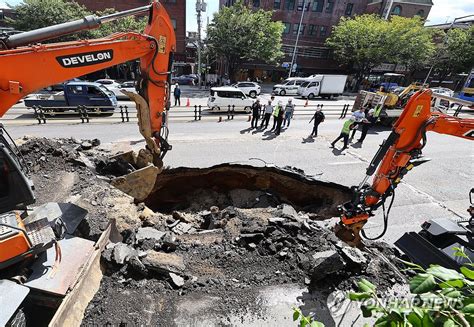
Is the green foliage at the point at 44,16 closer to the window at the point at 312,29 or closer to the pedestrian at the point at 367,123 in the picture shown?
the pedestrian at the point at 367,123

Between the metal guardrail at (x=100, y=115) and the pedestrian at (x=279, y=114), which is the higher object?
the pedestrian at (x=279, y=114)

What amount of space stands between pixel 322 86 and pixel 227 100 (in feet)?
56.1

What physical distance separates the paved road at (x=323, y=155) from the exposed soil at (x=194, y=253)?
6.96ft

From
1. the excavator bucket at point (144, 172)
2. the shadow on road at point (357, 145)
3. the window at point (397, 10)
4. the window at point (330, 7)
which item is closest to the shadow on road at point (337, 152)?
the shadow on road at point (357, 145)

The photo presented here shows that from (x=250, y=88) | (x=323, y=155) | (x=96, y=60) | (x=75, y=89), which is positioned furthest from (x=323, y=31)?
(x=96, y=60)

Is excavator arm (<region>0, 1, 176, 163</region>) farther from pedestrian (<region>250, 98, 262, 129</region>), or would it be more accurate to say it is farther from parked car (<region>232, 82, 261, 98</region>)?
parked car (<region>232, 82, 261, 98</region>)

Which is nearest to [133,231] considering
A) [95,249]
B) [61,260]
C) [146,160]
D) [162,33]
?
[95,249]

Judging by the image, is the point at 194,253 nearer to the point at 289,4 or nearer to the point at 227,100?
the point at 227,100

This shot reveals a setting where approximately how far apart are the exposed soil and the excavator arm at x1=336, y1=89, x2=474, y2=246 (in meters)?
0.59

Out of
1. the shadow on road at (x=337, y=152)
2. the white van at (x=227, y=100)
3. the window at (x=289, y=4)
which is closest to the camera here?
the shadow on road at (x=337, y=152)

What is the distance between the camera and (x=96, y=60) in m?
4.45

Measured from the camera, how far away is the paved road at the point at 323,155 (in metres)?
7.90

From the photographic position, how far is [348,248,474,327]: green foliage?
3.45ft

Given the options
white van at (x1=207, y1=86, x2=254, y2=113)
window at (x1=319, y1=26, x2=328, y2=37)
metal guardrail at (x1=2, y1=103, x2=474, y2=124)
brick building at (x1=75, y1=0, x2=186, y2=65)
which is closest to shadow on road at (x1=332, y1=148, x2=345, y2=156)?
metal guardrail at (x1=2, y1=103, x2=474, y2=124)
